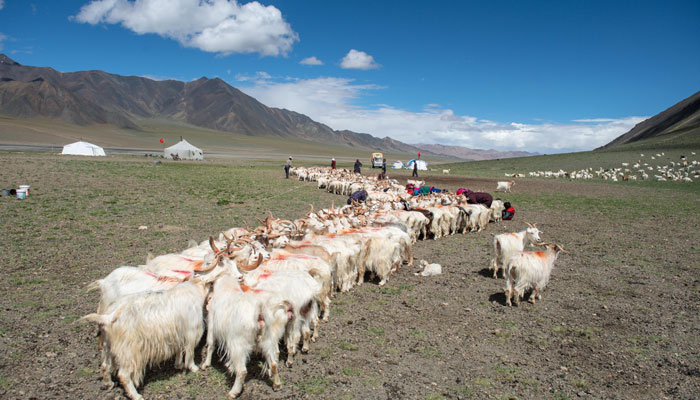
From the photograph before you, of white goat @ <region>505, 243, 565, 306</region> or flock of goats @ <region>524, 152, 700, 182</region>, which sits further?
flock of goats @ <region>524, 152, 700, 182</region>

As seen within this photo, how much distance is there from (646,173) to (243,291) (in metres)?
50.6

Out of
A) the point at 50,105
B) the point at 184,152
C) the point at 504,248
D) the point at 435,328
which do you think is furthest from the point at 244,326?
the point at 50,105

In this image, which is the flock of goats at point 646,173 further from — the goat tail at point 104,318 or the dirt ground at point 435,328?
the goat tail at point 104,318

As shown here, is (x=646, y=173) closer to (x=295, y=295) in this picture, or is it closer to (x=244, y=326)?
(x=295, y=295)

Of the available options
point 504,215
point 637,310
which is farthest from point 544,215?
point 637,310

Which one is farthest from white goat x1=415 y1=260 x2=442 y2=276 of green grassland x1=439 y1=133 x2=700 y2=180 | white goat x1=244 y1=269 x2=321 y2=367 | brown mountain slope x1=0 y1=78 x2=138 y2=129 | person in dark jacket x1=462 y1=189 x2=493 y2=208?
brown mountain slope x1=0 y1=78 x2=138 y2=129

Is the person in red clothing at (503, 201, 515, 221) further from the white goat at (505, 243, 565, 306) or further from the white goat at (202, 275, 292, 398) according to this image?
the white goat at (202, 275, 292, 398)

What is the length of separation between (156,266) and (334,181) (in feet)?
59.3

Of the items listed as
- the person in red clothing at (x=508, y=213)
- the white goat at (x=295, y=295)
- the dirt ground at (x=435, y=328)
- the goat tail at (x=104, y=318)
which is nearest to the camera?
the goat tail at (x=104, y=318)

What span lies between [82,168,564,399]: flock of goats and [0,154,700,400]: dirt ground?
12.3 inches

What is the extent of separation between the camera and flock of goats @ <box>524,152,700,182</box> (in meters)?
38.1

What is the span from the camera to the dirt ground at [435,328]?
4.68 meters

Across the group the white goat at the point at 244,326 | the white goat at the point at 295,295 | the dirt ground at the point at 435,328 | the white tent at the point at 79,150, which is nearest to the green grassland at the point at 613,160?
the dirt ground at the point at 435,328

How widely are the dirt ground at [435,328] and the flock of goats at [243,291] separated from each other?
1.02ft
